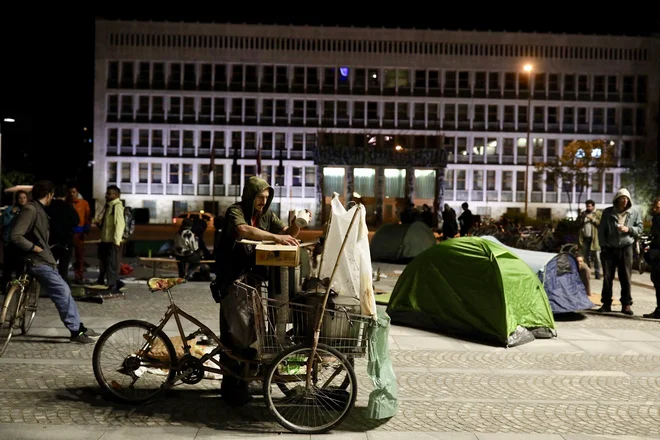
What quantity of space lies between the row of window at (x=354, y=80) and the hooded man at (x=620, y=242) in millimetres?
54447

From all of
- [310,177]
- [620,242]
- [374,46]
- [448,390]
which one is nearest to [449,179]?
[310,177]

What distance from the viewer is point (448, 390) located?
7875 mm

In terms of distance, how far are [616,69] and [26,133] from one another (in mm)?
57815

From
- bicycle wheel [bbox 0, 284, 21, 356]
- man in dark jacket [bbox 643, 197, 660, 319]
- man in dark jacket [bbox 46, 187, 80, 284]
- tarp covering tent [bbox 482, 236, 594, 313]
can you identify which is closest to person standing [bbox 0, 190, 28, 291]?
man in dark jacket [bbox 46, 187, 80, 284]

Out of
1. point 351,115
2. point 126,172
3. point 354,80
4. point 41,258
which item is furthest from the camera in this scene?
point 354,80

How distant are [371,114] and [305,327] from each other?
62171 mm

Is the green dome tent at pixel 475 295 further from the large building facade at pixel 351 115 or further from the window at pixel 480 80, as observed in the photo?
the window at pixel 480 80

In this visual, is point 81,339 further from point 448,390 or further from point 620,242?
point 620,242

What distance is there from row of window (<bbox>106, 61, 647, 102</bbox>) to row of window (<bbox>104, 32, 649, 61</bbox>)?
62.7 inches

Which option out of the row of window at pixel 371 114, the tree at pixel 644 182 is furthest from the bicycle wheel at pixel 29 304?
the tree at pixel 644 182

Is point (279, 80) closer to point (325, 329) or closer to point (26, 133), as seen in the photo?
point (26, 133)

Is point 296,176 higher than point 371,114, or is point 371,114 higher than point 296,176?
point 371,114

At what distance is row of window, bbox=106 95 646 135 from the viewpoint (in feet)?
219

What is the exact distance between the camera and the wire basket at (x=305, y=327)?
20.9 feet
